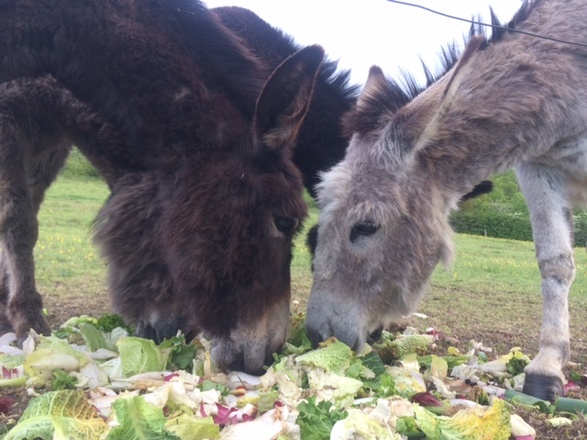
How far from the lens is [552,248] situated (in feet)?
14.3

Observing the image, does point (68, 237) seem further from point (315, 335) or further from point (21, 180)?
point (315, 335)

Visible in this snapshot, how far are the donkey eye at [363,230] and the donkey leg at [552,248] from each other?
1274 mm

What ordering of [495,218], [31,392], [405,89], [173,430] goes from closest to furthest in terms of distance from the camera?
[173,430]
[31,392]
[405,89]
[495,218]

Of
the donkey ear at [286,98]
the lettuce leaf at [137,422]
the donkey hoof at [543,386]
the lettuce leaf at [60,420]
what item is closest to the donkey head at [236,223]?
the donkey ear at [286,98]

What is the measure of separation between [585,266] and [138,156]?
12.9 meters

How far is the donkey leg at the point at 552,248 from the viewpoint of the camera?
401cm

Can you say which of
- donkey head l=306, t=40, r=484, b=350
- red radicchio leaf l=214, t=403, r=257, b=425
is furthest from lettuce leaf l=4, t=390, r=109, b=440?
donkey head l=306, t=40, r=484, b=350

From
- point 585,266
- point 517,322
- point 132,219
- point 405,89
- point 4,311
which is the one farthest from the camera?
point 585,266

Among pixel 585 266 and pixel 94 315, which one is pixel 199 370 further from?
pixel 585 266

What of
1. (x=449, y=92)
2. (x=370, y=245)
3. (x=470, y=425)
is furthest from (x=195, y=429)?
(x=449, y=92)

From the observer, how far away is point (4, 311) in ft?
15.7

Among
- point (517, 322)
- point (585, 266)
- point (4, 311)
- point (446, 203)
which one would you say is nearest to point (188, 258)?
point (446, 203)

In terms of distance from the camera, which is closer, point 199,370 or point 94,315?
point 199,370

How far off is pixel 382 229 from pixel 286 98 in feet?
3.13
